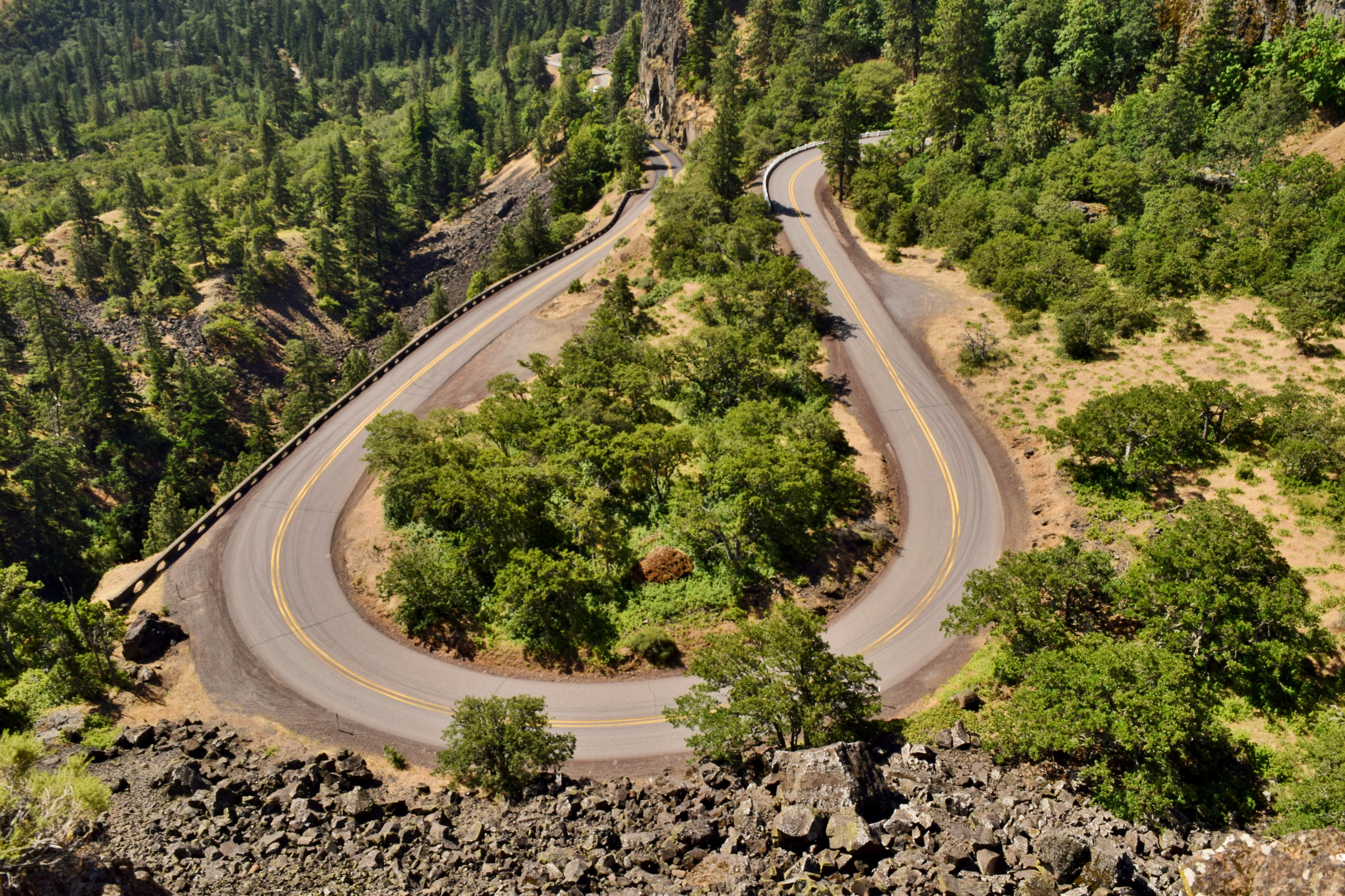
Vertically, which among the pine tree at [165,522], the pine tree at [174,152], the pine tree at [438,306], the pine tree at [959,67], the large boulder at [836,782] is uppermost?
the pine tree at [959,67]

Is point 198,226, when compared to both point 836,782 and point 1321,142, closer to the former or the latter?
point 836,782

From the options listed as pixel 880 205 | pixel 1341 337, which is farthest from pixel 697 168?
pixel 1341 337

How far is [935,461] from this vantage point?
51.3 metres

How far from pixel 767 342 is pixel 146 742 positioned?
161 ft

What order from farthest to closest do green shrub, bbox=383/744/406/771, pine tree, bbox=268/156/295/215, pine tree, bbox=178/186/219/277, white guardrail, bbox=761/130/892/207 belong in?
pine tree, bbox=268/156/295/215 < pine tree, bbox=178/186/219/277 < white guardrail, bbox=761/130/892/207 < green shrub, bbox=383/744/406/771

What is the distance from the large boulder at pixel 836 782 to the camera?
2622 centimetres

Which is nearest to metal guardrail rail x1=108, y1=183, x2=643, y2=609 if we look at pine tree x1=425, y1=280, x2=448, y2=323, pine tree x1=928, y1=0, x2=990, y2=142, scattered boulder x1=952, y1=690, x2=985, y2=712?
pine tree x1=425, y1=280, x2=448, y2=323

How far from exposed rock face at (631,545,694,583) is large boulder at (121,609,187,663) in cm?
2914

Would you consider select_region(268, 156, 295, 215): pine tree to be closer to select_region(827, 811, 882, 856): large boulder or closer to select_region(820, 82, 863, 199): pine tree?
select_region(820, 82, 863, 199): pine tree

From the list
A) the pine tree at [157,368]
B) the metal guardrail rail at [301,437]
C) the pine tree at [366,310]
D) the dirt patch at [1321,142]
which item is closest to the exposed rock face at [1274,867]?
the metal guardrail rail at [301,437]

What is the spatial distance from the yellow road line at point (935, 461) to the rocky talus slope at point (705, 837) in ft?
30.7

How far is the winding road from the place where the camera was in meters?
38.8

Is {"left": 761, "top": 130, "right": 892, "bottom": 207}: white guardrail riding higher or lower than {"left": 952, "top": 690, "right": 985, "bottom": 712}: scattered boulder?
higher

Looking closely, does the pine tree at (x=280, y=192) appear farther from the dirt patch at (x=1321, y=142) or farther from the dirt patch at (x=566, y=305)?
the dirt patch at (x=1321, y=142)
